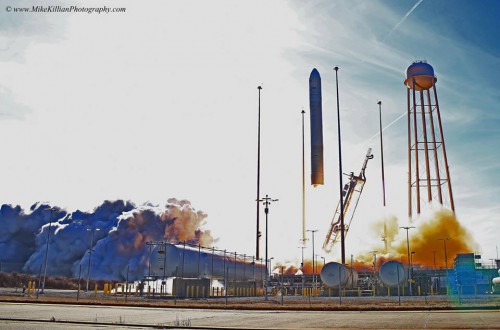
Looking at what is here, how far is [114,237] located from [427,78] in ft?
248

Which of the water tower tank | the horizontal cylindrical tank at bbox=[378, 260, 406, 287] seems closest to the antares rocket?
the water tower tank

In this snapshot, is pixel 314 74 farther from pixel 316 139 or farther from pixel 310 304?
pixel 310 304

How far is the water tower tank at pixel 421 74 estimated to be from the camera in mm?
84125

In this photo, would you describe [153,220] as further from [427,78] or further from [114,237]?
[427,78]

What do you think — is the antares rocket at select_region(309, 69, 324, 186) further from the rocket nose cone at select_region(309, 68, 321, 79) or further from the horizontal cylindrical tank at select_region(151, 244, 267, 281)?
the horizontal cylindrical tank at select_region(151, 244, 267, 281)

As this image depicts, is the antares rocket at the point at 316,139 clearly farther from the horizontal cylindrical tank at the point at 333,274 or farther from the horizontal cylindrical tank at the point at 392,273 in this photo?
the horizontal cylindrical tank at the point at 392,273

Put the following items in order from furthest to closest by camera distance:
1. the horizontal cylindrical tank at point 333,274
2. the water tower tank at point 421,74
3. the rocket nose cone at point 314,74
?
1. the water tower tank at point 421,74
2. the rocket nose cone at point 314,74
3. the horizontal cylindrical tank at point 333,274

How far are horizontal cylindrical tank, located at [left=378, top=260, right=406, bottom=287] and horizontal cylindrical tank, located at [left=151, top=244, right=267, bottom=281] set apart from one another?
18.9 metres

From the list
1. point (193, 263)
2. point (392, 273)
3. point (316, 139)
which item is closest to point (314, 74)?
point (316, 139)

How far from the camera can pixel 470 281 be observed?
64.6 meters

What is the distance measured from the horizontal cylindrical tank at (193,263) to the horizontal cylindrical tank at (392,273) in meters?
18.9

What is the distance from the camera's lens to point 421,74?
84062mm

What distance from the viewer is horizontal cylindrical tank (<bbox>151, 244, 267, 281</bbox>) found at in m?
59.6

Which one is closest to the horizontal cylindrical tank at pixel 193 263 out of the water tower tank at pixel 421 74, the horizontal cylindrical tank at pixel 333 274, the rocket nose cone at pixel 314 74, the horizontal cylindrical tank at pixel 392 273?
the horizontal cylindrical tank at pixel 333 274
